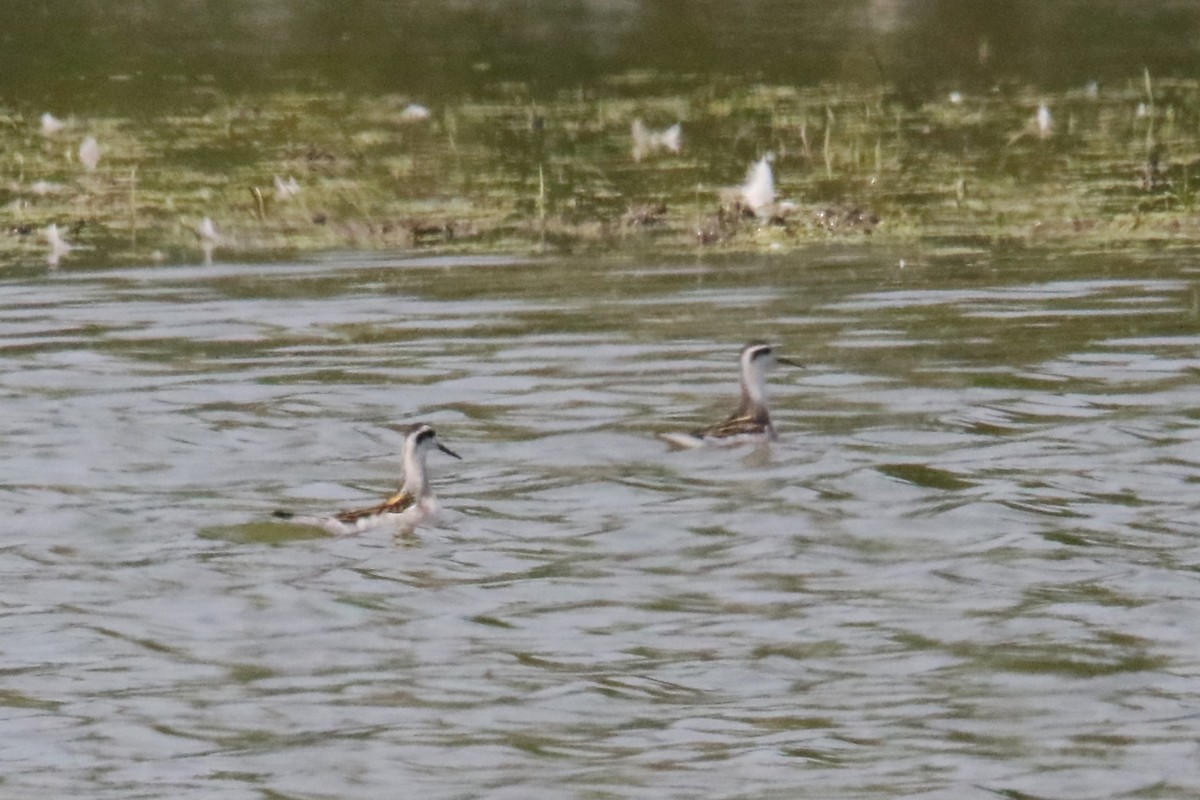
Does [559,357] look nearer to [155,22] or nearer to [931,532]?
[931,532]

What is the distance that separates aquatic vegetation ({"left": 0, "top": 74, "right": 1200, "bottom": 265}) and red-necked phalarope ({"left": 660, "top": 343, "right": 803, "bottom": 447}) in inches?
207

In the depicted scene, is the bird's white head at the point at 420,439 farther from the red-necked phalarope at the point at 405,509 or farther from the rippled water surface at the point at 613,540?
the rippled water surface at the point at 613,540

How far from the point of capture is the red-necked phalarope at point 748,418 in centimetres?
1284

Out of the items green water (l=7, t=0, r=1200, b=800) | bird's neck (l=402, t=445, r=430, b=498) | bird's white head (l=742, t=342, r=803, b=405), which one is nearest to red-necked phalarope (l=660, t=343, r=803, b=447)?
bird's white head (l=742, t=342, r=803, b=405)

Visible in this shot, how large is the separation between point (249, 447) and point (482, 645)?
12.6 feet

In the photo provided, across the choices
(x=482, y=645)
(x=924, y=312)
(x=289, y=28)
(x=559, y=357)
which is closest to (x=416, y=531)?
(x=482, y=645)

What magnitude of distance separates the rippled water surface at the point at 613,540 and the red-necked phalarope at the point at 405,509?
0.09m

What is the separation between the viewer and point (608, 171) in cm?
2134

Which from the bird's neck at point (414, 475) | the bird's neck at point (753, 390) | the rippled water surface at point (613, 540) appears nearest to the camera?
the rippled water surface at point (613, 540)

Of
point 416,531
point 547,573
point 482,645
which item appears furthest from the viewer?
point 416,531

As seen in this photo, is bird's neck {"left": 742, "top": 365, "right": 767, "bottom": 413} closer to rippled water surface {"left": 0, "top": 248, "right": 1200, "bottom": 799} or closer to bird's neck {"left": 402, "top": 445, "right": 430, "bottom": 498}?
rippled water surface {"left": 0, "top": 248, "right": 1200, "bottom": 799}

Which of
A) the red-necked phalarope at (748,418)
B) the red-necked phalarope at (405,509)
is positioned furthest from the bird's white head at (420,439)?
the red-necked phalarope at (748,418)

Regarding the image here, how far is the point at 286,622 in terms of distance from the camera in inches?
394

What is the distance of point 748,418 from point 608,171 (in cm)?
859
